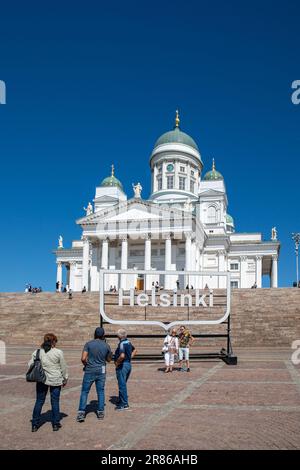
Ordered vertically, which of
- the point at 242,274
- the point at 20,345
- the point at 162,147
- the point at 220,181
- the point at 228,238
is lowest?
the point at 20,345

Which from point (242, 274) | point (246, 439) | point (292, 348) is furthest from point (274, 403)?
point (242, 274)

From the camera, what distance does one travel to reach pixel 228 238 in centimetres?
6388

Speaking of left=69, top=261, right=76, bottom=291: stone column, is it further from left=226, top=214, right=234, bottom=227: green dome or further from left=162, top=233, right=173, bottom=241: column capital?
left=226, top=214, right=234, bottom=227: green dome

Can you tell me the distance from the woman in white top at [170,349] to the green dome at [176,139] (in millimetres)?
61034

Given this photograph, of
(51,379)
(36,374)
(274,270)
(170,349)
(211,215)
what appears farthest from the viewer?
(211,215)

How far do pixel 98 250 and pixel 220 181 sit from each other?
23.0 metres

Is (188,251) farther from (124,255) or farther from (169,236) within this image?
(124,255)

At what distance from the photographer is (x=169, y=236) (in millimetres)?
55219

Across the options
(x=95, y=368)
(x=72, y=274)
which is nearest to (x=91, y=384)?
(x=95, y=368)

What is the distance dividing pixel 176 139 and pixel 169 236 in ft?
82.8

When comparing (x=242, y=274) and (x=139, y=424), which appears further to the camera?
(x=242, y=274)

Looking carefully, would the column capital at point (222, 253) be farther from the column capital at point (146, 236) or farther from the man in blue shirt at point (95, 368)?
the man in blue shirt at point (95, 368)

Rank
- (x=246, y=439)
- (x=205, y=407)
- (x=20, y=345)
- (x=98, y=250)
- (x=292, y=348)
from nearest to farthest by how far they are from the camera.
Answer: (x=246, y=439) → (x=205, y=407) → (x=292, y=348) → (x=20, y=345) → (x=98, y=250)
